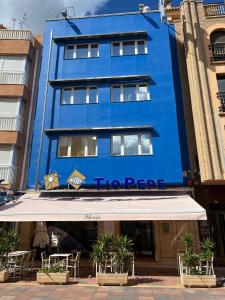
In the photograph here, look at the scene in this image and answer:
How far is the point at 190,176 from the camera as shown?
743 inches

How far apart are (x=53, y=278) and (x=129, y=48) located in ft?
57.0

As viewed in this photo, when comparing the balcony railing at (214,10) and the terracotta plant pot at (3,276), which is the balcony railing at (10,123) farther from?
the balcony railing at (214,10)

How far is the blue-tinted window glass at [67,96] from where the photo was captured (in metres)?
21.2

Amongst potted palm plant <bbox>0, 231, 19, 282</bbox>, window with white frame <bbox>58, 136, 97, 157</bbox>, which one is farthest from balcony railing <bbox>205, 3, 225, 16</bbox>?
potted palm plant <bbox>0, 231, 19, 282</bbox>

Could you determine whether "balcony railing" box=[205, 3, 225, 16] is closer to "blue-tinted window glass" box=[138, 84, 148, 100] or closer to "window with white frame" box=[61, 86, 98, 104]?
"blue-tinted window glass" box=[138, 84, 148, 100]

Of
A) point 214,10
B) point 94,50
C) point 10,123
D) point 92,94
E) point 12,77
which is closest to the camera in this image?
point 92,94

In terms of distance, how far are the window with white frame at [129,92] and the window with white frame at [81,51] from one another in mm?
3613

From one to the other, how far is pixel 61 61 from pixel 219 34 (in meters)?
12.4

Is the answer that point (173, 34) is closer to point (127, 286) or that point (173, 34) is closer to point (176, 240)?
point (176, 240)

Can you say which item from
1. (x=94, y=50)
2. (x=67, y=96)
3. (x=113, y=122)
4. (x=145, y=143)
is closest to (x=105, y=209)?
(x=145, y=143)

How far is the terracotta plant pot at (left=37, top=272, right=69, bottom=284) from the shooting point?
12.6 metres

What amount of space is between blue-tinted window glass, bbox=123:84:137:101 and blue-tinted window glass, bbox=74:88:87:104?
298cm

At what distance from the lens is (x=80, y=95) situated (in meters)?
21.3

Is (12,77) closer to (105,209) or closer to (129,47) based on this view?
(129,47)
